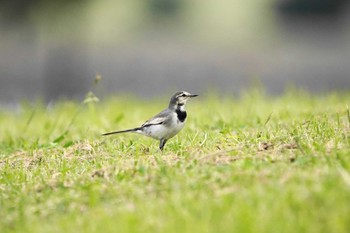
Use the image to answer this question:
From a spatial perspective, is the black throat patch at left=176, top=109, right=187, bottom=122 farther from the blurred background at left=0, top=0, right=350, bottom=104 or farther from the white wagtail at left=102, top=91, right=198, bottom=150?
the blurred background at left=0, top=0, right=350, bottom=104

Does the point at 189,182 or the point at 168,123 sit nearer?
the point at 189,182

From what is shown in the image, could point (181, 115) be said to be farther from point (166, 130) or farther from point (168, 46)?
point (168, 46)

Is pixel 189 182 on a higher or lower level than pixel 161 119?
lower

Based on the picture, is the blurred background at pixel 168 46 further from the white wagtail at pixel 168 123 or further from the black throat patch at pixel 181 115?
the black throat patch at pixel 181 115

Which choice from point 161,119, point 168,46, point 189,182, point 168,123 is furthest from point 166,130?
point 168,46

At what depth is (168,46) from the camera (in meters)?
32.6

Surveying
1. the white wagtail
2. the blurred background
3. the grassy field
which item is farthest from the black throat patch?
the blurred background

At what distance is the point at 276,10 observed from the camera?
32.6m

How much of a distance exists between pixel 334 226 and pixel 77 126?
21.9ft

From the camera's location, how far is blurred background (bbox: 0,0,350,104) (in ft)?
73.9

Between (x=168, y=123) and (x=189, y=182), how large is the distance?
2.05 metres

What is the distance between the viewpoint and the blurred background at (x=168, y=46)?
73.9 feet

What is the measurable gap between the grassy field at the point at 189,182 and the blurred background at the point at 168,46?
37.5 feet

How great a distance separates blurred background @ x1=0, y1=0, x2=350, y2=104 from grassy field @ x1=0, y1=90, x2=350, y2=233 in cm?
1144
